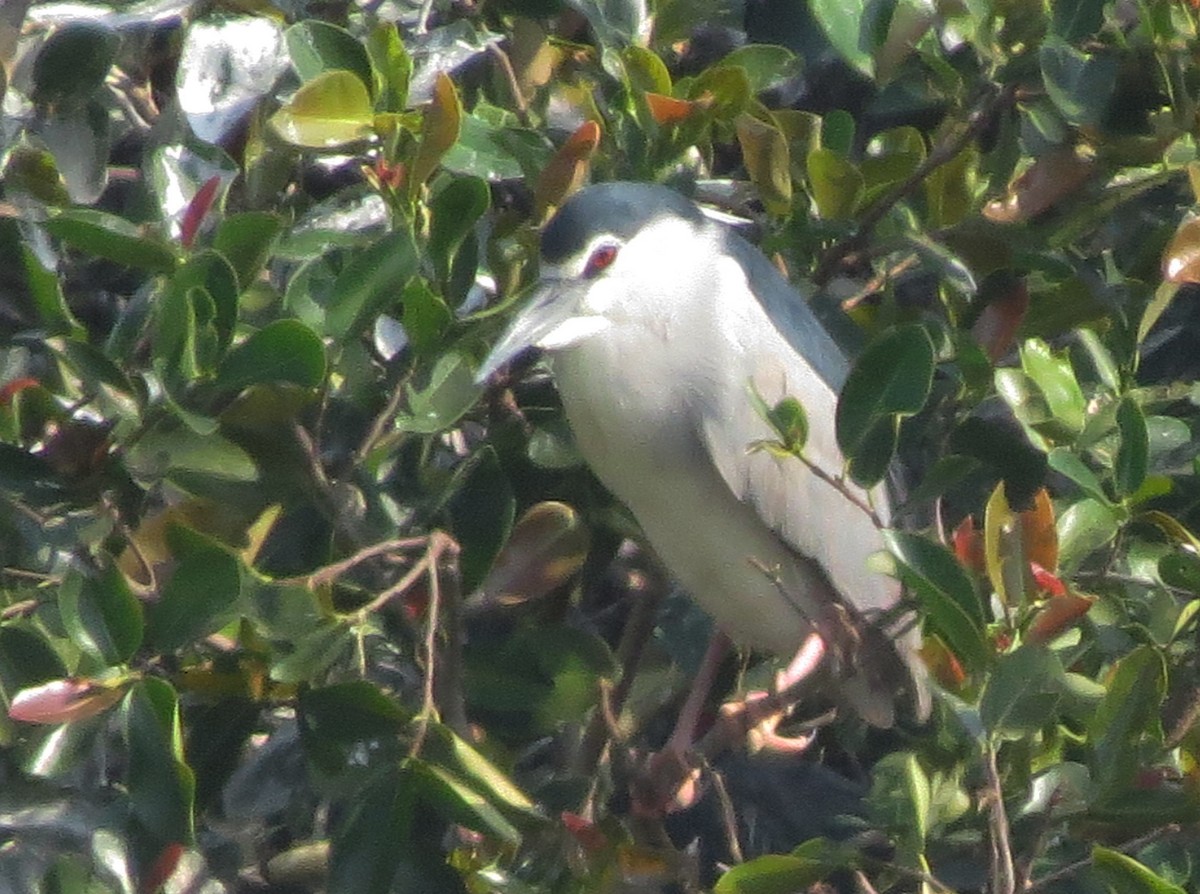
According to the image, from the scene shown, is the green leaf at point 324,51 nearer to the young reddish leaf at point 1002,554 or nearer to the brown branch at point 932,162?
the brown branch at point 932,162

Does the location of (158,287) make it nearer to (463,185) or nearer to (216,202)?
(216,202)

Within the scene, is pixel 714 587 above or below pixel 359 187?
below

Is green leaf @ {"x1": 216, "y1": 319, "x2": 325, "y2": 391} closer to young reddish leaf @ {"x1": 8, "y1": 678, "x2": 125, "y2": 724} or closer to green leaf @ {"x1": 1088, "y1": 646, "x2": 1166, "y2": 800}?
young reddish leaf @ {"x1": 8, "y1": 678, "x2": 125, "y2": 724}

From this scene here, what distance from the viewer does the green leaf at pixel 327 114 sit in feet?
6.35

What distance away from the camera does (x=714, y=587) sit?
8.51ft

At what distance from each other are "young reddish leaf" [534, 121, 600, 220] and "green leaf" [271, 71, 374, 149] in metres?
0.20

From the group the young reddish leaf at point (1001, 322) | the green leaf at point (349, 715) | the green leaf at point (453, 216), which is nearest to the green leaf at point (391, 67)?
the green leaf at point (453, 216)

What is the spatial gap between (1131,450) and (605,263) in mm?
816

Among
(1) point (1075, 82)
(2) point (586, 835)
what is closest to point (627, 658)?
(2) point (586, 835)

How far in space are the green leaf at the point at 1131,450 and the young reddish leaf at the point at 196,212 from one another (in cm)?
89

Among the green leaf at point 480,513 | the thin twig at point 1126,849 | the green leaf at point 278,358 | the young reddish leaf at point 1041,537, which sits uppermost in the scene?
the green leaf at point 278,358

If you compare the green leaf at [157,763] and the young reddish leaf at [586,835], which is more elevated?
the green leaf at [157,763]

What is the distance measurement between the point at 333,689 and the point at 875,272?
97cm

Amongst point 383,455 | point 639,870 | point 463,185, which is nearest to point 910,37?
point 463,185
